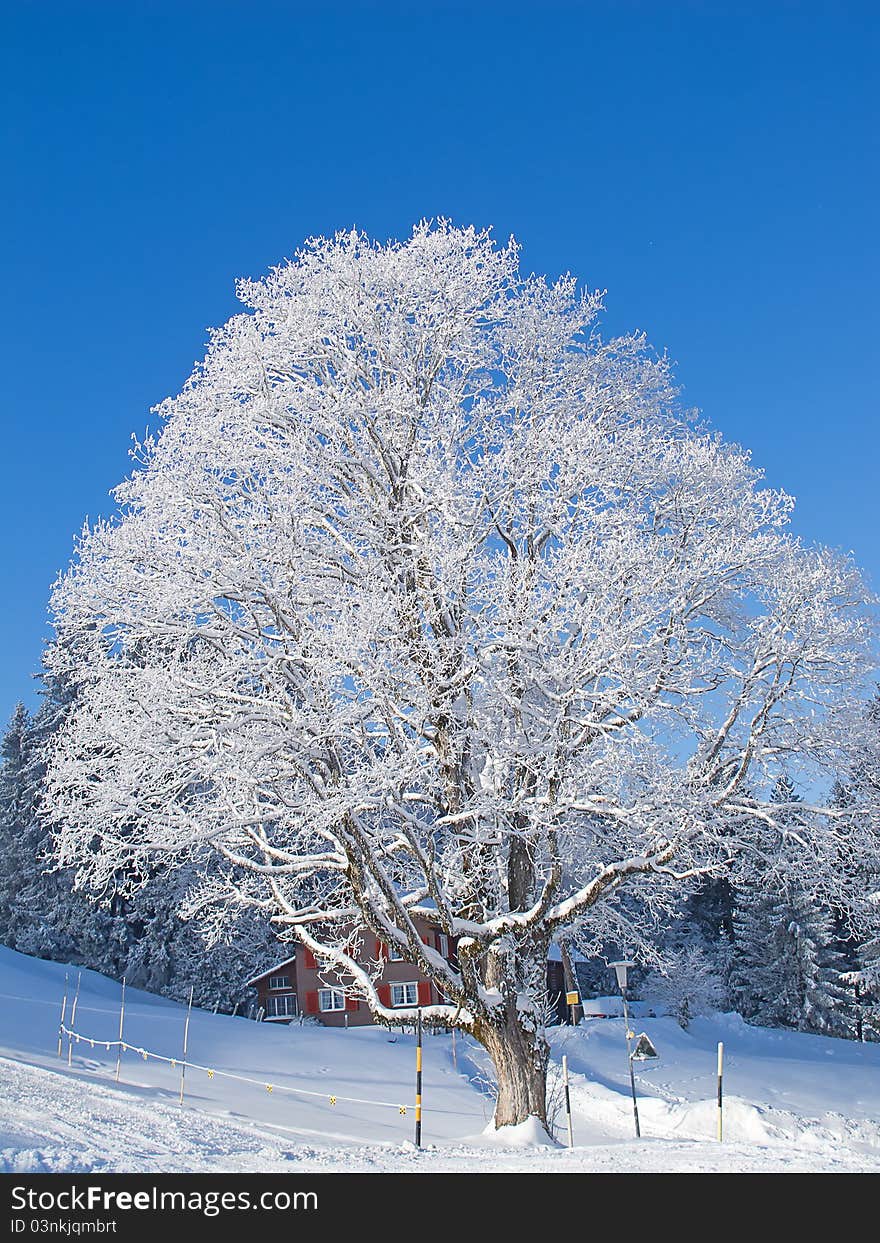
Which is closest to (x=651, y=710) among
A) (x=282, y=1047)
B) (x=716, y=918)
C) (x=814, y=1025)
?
(x=282, y=1047)

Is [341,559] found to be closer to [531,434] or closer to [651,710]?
[531,434]

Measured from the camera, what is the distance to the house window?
1871 inches

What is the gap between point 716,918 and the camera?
61125 mm

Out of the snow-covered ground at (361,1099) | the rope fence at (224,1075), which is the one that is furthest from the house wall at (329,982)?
the rope fence at (224,1075)

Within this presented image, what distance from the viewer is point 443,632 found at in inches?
447

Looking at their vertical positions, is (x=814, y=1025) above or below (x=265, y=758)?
below

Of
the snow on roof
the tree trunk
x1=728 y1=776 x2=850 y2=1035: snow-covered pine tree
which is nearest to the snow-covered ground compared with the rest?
the tree trunk

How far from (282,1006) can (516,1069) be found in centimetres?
4074

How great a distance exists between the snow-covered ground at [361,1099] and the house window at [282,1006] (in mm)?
12133

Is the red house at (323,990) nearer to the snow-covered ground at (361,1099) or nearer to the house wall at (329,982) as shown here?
the house wall at (329,982)

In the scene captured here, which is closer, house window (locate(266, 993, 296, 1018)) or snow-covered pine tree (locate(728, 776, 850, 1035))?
house window (locate(266, 993, 296, 1018))

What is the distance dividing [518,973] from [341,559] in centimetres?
561

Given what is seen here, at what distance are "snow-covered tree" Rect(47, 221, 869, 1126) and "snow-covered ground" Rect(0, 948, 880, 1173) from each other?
2.77 m

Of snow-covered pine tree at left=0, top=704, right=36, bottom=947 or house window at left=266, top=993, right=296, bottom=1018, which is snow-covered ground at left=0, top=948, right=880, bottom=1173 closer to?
snow-covered pine tree at left=0, top=704, right=36, bottom=947
